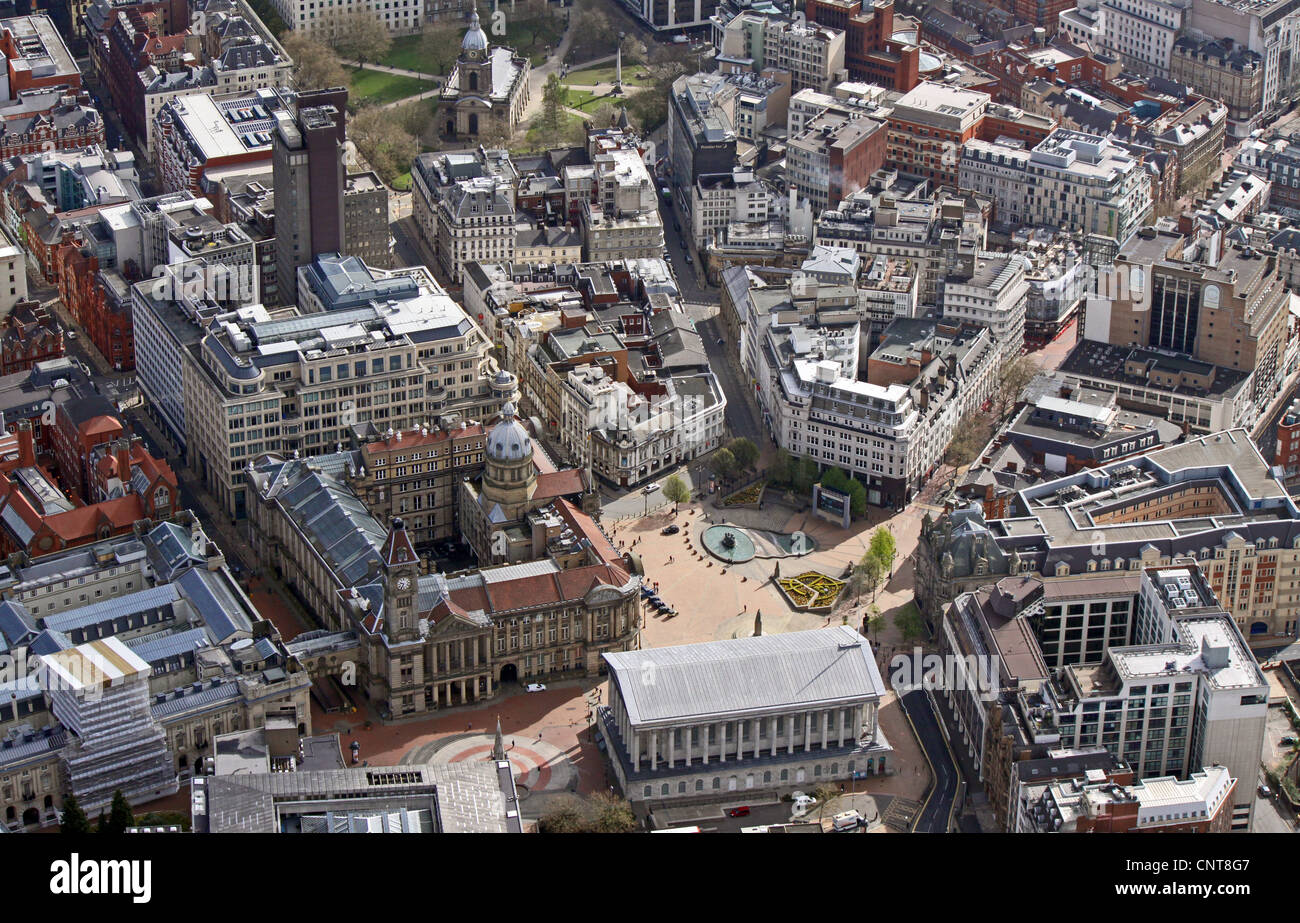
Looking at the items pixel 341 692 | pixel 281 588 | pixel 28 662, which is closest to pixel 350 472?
pixel 281 588

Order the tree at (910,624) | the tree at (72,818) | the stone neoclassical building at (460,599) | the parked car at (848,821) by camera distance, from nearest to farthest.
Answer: the tree at (72,818) < the parked car at (848,821) < the stone neoclassical building at (460,599) < the tree at (910,624)

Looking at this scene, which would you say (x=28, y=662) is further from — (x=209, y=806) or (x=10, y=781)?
(x=209, y=806)

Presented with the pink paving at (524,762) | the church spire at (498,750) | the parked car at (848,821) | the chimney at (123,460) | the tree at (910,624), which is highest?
the chimney at (123,460)

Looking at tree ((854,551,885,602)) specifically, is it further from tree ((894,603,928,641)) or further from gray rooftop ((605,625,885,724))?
gray rooftop ((605,625,885,724))

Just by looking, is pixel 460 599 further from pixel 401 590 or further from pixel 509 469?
pixel 509 469

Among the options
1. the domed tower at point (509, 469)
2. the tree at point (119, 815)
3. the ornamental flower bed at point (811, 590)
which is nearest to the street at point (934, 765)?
the ornamental flower bed at point (811, 590)

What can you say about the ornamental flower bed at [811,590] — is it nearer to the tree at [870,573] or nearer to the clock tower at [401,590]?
the tree at [870,573]

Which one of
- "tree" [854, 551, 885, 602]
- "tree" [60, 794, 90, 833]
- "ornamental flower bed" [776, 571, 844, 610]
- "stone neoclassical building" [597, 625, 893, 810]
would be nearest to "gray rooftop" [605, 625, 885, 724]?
"stone neoclassical building" [597, 625, 893, 810]
